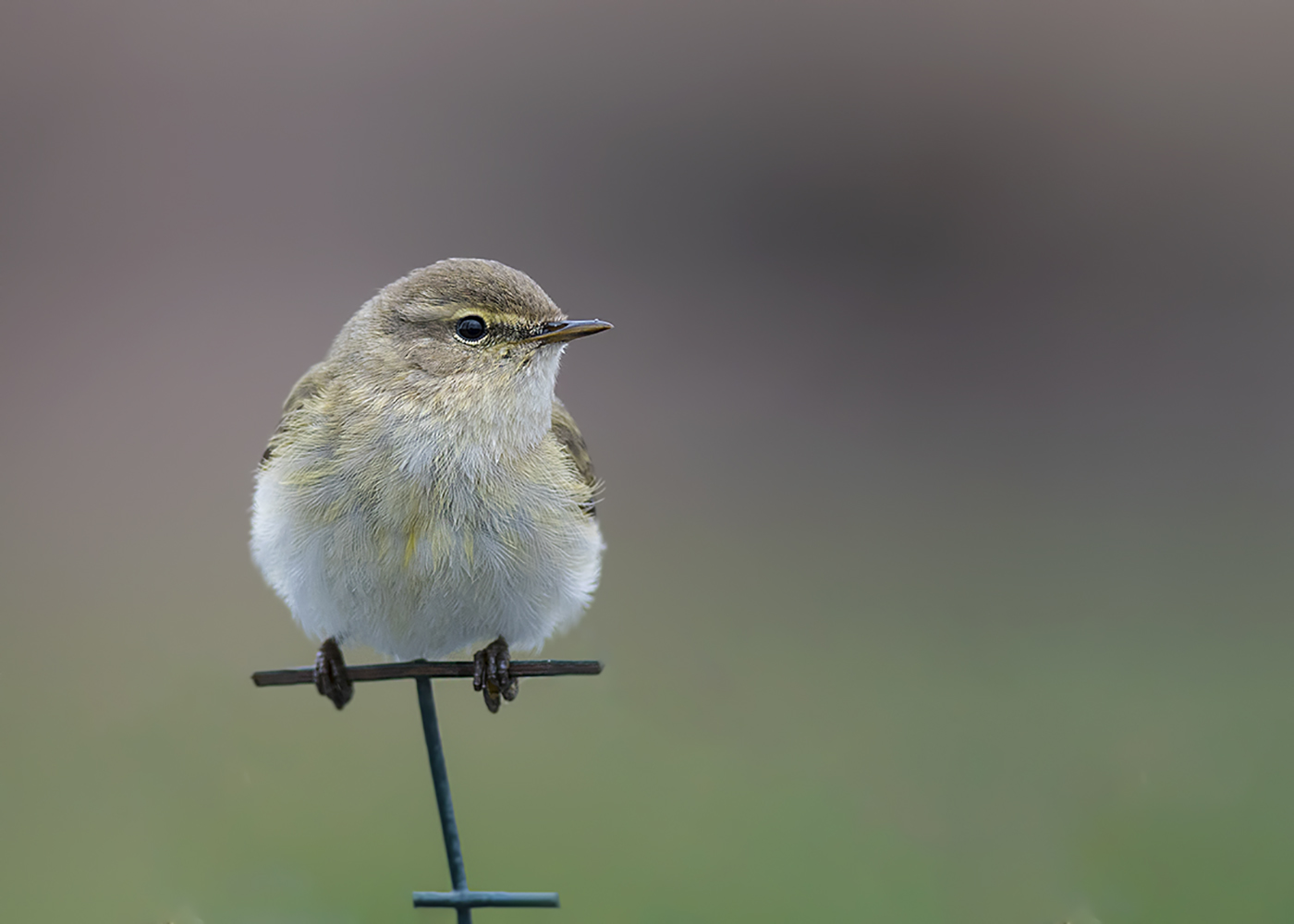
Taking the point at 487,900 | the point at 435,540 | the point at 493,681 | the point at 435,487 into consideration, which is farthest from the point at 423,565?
the point at 487,900

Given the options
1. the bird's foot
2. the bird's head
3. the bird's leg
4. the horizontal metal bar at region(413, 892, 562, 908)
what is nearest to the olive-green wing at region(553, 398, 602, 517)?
the bird's head

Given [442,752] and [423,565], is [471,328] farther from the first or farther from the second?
[442,752]

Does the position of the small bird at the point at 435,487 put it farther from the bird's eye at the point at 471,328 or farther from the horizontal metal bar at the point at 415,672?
the horizontal metal bar at the point at 415,672

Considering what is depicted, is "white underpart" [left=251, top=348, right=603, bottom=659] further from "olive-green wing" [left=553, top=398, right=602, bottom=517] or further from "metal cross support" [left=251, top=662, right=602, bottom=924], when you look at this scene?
"metal cross support" [left=251, top=662, right=602, bottom=924]

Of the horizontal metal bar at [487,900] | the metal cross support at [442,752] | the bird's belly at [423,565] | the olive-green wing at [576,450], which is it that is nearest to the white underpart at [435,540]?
the bird's belly at [423,565]

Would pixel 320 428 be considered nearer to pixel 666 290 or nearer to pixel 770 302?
pixel 666 290

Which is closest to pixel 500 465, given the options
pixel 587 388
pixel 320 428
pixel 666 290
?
pixel 320 428

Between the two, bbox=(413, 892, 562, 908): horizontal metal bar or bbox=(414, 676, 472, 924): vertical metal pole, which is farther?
bbox=(414, 676, 472, 924): vertical metal pole
